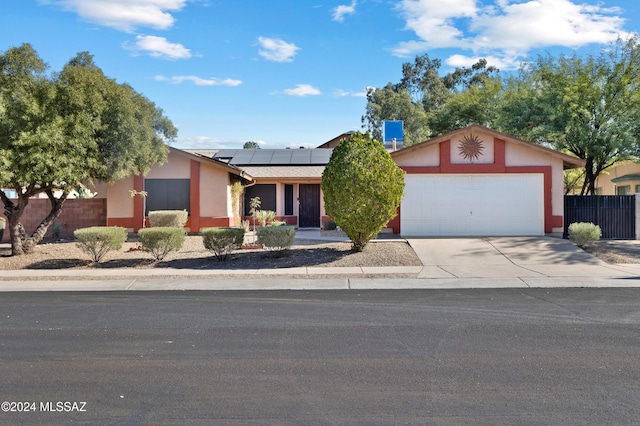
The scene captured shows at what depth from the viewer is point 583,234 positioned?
56.2 feet

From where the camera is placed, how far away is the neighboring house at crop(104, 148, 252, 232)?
2325 cm

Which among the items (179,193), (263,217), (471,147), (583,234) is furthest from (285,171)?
(583,234)

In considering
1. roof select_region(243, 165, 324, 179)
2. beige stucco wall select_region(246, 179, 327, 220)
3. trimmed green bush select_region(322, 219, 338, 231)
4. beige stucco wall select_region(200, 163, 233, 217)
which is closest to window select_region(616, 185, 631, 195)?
roof select_region(243, 165, 324, 179)

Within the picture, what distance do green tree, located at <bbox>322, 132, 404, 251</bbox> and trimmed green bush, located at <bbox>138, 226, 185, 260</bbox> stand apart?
4.59 metres

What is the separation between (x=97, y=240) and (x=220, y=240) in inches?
140

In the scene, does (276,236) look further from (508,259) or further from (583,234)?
(583,234)

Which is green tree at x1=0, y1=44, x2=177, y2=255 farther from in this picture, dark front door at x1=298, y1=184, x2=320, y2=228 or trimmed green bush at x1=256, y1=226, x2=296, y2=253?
dark front door at x1=298, y1=184, x2=320, y2=228

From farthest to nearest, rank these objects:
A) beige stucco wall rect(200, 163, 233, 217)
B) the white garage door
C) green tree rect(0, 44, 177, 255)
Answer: beige stucco wall rect(200, 163, 233, 217), the white garage door, green tree rect(0, 44, 177, 255)

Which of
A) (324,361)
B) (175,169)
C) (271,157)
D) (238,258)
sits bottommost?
(324,361)

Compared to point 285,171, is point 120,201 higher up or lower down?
lower down

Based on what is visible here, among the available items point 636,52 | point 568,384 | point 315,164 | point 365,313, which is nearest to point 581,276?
point 365,313

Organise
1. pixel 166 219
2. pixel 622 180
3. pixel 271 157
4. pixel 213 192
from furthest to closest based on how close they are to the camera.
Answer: pixel 271 157, pixel 622 180, pixel 213 192, pixel 166 219

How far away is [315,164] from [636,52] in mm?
16173

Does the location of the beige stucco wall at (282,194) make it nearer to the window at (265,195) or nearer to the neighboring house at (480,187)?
the window at (265,195)
